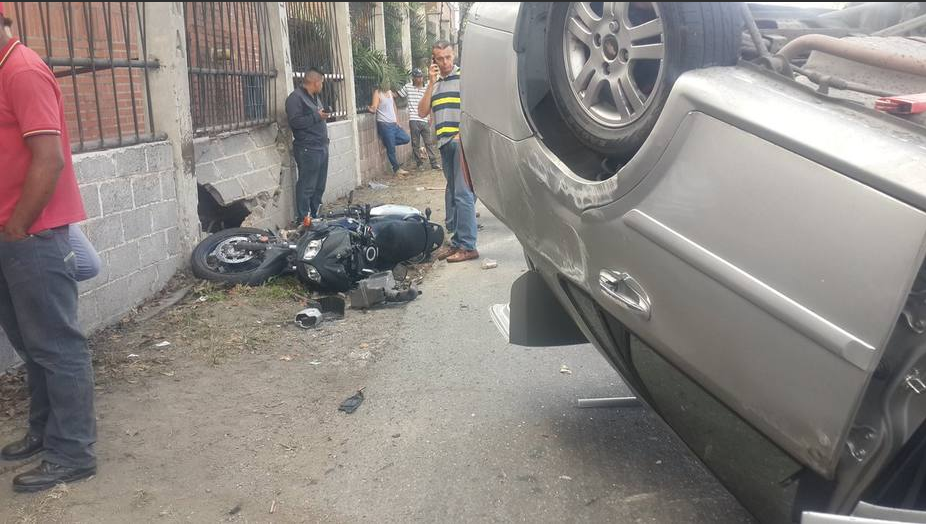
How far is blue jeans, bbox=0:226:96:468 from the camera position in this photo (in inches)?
130

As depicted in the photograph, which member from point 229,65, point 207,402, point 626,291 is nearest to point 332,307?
point 207,402

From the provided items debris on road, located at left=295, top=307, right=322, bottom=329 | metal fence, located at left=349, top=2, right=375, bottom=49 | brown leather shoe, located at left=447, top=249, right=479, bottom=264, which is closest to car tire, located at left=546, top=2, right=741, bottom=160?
debris on road, located at left=295, top=307, right=322, bottom=329

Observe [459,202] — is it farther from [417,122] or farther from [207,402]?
[417,122]

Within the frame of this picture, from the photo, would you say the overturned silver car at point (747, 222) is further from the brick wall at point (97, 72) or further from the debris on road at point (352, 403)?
the brick wall at point (97, 72)

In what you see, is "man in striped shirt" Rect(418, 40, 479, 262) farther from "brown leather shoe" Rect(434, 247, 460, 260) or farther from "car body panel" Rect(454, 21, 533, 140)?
"car body panel" Rect(454, 21, 533, 140)

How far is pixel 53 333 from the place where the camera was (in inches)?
134

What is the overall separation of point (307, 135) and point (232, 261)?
2.86m

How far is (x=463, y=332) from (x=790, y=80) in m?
3.53

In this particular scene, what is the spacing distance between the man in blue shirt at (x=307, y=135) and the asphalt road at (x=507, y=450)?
4.54 meters

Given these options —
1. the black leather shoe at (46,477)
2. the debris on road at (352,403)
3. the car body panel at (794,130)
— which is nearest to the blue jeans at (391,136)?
the debris on road at (352,403)

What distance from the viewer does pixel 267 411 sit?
4293 millimetres

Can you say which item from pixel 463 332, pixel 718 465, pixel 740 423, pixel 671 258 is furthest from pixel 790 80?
pixel 463 332

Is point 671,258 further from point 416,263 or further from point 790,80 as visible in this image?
point 416,263

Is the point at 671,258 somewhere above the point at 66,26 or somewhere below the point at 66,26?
below
